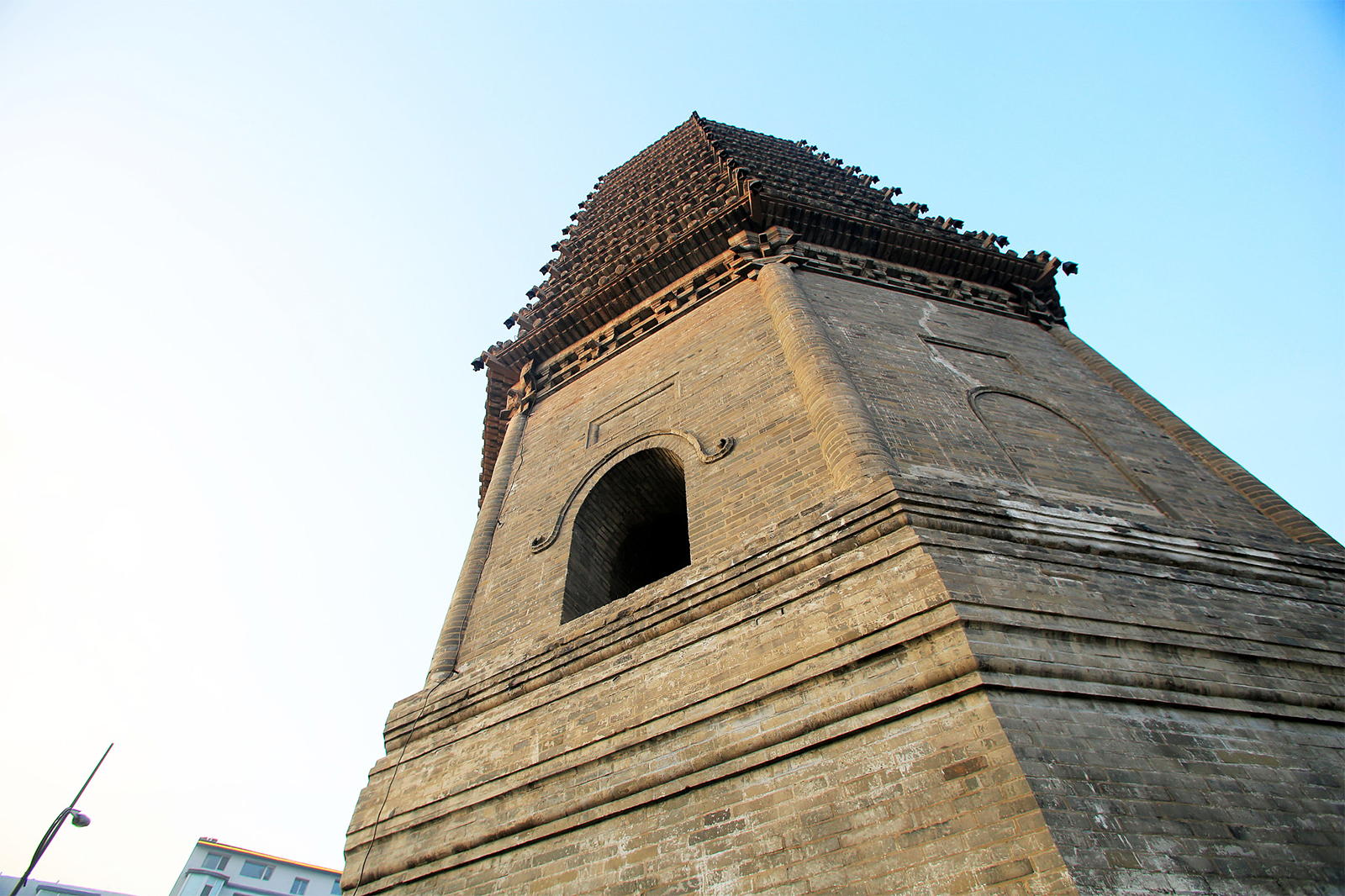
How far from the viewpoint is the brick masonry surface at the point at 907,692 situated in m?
3.73

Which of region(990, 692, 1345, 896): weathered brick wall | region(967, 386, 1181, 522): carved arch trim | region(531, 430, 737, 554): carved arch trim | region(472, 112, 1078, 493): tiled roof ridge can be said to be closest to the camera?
region(990, 692, 1345, 896): weathered brick wall

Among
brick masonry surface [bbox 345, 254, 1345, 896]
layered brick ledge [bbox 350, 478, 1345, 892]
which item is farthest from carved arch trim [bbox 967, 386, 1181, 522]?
layered brick ledge [bbox 350, 478, 1345, 892]

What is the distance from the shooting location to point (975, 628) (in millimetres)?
4355

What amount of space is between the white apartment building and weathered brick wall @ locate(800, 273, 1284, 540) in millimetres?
37895

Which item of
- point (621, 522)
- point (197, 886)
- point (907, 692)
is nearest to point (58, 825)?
point (621, 522)

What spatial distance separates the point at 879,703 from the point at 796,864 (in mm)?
923

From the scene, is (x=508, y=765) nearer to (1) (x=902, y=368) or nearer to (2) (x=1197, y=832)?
(2) (x=1197, y=832)

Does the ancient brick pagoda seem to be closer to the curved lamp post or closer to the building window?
the curved lamp post

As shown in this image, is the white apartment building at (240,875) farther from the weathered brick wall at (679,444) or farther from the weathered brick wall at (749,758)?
the weathered brick wall at (749,758)

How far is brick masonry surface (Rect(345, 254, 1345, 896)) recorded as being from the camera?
373 cm

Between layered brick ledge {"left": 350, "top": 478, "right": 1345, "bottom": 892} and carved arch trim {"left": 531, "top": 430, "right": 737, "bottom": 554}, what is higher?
carved arch trim {"left": 531, "top": 430, "right": 737, "bottom": 554}

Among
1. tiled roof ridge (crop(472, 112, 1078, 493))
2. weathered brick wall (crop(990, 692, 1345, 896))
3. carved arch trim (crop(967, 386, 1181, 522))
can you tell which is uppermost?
tiled roof ridge (crop(472, 112, 1078, 493))

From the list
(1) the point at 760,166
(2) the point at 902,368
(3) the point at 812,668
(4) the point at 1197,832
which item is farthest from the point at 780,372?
(1) the point at 760,166

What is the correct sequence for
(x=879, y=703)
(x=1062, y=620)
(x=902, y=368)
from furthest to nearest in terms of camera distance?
1. (x=902, y=368)
2. (x=1062, y=620)
3. (x=879, y=703)
